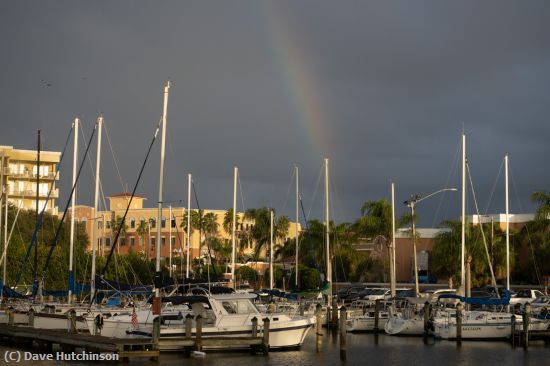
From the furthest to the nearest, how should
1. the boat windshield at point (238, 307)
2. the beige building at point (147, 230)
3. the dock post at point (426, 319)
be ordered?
the beige building at point (147, 230)
the dock post at point (426, 319)
the boat windshield at point (238, 307)

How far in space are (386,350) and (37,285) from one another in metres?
26.6

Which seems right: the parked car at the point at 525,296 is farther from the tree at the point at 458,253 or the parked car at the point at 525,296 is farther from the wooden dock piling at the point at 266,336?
the wooden dock piling at the point at 266,336

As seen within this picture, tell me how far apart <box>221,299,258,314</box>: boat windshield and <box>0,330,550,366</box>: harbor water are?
7.35 ft

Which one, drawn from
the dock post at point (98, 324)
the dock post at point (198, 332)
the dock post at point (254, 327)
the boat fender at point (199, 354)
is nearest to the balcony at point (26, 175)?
the dock post at point (98, 324)

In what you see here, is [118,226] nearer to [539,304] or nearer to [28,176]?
[28,176]

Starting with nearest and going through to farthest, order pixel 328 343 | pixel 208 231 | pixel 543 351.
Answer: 1. pixel 543 351
2. pixel 328 343
3. pixel 208 231

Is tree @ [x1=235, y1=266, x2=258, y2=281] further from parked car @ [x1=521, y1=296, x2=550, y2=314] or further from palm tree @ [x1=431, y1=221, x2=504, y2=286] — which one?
parked car @ [x1=521, y1=296, x2=550, y2=314]

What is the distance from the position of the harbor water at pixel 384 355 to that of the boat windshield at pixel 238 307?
2.24 m

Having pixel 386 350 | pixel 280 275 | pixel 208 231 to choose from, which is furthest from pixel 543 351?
pixel 208 231

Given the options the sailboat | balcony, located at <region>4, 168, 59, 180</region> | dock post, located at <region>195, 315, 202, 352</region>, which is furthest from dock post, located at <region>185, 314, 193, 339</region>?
balcony, located at <region>4, 168, 59, 180</region>

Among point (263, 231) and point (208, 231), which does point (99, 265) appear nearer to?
point (263, 231)

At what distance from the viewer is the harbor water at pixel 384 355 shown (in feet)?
132

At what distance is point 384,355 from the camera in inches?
1784

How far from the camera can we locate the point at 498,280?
9969cm
